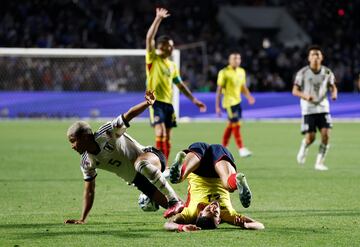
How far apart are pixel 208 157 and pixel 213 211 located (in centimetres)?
68

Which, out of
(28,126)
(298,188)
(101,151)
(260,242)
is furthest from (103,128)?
(28,126)

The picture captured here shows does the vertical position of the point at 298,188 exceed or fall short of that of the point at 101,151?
it falls short

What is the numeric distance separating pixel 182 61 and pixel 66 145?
1765 centimetres

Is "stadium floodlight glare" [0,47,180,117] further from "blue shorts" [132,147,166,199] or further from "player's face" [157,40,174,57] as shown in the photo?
"blue shorts" [132,147,166,199]

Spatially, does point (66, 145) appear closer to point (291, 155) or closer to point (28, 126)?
point (291, 155)

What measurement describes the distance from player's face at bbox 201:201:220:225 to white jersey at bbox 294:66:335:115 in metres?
8.11

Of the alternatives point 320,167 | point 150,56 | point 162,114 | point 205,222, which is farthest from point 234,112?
point 205,222

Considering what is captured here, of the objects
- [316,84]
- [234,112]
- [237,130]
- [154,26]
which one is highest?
[154,26]

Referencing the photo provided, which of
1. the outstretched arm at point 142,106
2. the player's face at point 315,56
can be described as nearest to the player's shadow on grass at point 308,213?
the outstretched arm at point 142,106

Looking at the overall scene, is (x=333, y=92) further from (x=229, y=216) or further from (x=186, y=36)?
(x=186, y=36)

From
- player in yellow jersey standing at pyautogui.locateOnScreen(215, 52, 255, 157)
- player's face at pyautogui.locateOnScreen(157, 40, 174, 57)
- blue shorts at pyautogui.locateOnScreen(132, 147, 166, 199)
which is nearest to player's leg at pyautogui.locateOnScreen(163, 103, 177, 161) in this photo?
player's face at pyautogui.locateOnScreen(157, 40, 174, 57)

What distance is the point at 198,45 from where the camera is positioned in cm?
4206

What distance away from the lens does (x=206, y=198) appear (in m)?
8.96

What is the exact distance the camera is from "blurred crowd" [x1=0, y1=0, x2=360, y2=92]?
36.8 metres
